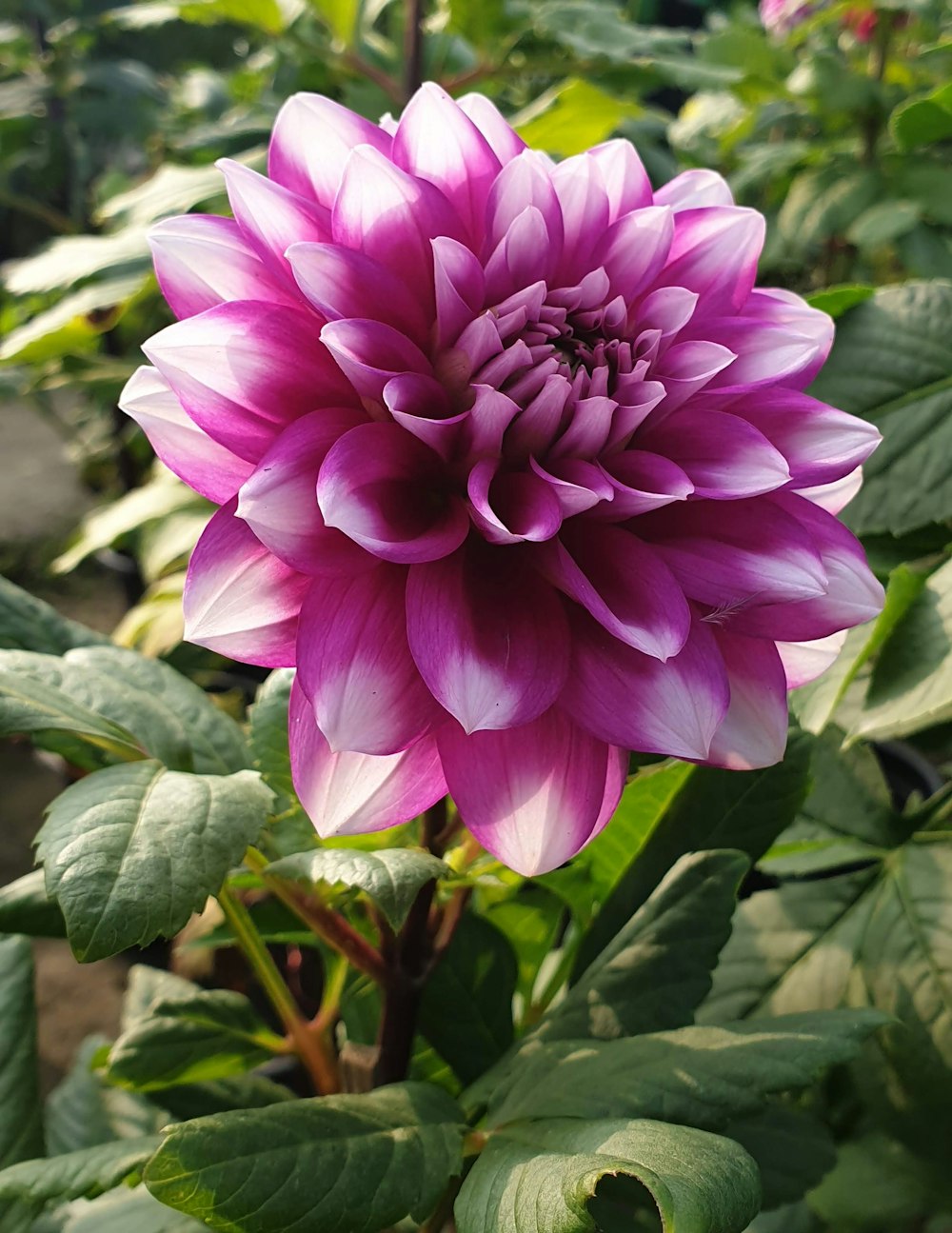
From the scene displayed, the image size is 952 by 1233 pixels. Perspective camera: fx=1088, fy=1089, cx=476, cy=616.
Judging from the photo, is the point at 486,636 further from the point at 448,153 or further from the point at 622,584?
the point at 448,153

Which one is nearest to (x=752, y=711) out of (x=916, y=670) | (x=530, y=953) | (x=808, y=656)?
(x=808, y=656)

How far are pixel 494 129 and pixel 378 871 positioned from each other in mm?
272

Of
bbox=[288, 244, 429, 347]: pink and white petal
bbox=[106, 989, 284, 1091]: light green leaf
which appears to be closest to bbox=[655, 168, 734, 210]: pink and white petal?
bbox=[288, 244, 429, 347]: pink and white petal

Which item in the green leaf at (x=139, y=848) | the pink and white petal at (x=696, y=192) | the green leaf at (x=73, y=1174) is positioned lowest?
the green leaf at (x=73, y=1174)

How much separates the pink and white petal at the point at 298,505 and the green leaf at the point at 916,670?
252 mm

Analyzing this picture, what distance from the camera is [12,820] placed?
1409mm

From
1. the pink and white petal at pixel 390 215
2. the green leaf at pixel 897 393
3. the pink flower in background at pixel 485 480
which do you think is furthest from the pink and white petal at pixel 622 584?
Answer: the green leaf at pixel 897 393

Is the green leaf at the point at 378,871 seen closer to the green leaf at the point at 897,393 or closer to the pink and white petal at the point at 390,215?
the pink and white petal at the point at 390,215

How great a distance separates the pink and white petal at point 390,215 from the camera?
334 mm

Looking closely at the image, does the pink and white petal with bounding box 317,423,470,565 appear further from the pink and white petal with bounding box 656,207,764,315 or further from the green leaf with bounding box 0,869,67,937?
the green leaf with bounding box 0,869,67,937

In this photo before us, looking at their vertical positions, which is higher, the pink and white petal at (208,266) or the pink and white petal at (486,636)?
the pink and white petal at (208,266)

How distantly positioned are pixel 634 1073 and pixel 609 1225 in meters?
0.07

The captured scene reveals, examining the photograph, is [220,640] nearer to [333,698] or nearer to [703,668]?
[333,698]

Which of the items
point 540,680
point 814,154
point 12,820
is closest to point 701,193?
point 540,680
